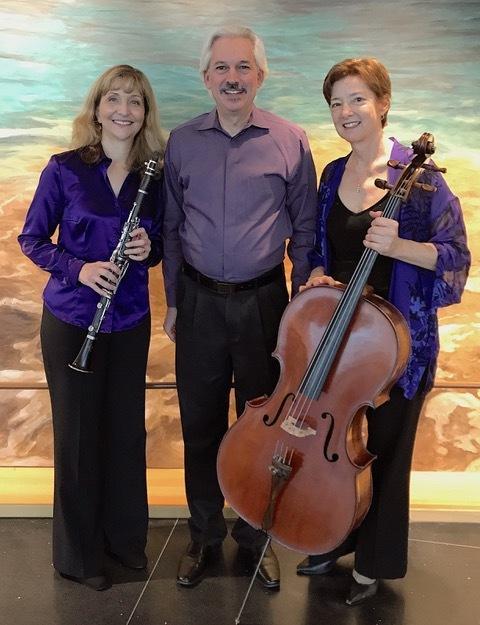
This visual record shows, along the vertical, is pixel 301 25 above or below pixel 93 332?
above

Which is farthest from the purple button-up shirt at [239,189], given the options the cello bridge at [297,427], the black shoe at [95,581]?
the black shoe at [95,581]

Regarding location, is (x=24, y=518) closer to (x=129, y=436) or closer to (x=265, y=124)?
(x=129, y=436)

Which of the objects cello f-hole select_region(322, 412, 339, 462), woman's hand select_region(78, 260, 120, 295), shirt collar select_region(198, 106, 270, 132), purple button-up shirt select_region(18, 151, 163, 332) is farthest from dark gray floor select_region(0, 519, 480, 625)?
shirt collar select_region(198, 106, 270, 132)

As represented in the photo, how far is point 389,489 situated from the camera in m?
2.07

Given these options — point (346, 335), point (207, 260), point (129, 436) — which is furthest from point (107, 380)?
point (346, 335)

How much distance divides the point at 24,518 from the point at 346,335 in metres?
1.49

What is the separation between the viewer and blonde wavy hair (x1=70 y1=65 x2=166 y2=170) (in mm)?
1996

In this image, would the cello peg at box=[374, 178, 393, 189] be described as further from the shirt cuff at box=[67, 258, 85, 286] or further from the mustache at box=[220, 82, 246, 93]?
the shirt cuff at box=[67, 258, 85, 286]

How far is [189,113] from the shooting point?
8.79ft

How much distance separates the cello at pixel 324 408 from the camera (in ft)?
5.72

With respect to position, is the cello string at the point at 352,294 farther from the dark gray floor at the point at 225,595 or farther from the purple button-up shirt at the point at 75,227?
the dark gray floor at the point at 225,595

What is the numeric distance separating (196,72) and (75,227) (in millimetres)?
951

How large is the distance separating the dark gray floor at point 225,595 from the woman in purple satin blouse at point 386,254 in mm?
100

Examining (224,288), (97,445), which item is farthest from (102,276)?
(97,445)
